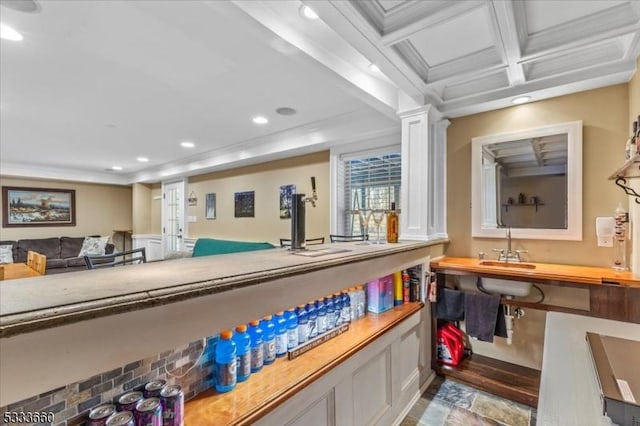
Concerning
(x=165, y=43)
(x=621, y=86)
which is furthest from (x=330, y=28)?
(x=621, y=86)

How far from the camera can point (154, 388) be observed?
89 centimetres

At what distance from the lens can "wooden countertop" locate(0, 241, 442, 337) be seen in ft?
1.78

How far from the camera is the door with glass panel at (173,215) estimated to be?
6.22m

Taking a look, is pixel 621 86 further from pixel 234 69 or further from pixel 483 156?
pixel 234 69

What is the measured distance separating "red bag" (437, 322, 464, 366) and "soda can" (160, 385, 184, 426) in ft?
7.21

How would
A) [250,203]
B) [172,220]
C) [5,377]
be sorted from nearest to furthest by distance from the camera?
[5,377], [250,203], [172,220]

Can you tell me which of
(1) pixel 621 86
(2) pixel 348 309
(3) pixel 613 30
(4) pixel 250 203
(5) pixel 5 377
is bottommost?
(2) pixel 348 309

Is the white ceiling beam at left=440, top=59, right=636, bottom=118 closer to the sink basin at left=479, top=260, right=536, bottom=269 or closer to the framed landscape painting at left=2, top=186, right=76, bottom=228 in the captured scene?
the sink basin at left=479, top=260, right=536, bottom=269

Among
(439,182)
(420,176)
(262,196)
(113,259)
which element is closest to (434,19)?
(420,176)

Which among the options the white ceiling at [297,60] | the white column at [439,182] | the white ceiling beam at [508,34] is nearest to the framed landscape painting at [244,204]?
the white ceiling at [297,60]

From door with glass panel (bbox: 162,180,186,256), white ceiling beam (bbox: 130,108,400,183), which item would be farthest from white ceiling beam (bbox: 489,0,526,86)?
door with glass panel (bbox: 162,180,186,256)

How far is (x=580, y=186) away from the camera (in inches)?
87.0

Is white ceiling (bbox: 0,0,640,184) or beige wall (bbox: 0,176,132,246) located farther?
beige wall (bbox: 0,176,132,246)

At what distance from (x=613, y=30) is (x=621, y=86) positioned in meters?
0.67
